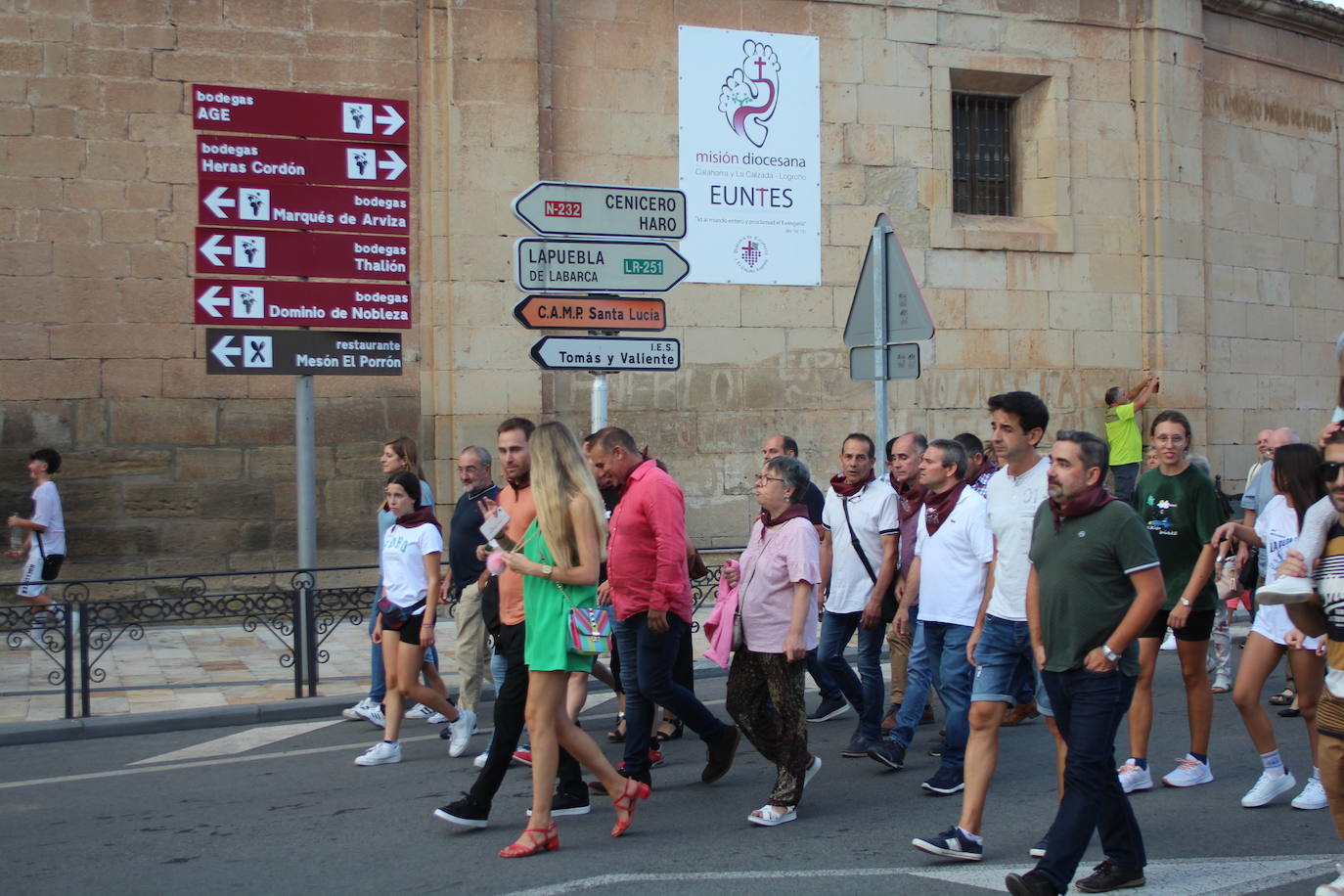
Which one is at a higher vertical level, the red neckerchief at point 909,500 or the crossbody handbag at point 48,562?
the red neckerchief at point 909,500

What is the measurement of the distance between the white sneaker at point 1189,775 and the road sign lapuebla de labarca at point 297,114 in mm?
7111

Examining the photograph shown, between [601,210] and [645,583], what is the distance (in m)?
3.72

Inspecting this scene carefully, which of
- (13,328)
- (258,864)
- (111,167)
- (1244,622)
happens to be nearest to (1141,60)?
(1244,622)

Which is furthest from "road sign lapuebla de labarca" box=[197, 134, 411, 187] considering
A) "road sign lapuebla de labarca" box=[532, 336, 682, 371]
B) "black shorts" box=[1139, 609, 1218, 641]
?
"black shorts" box=[1139, 609, 1218, 641]

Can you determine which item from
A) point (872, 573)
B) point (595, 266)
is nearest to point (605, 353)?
point (595, 266)

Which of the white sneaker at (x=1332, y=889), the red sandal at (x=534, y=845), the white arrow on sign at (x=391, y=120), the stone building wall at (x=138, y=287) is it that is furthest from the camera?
the stone building wall at (x=138, y=287)

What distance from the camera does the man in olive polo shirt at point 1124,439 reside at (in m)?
15.7

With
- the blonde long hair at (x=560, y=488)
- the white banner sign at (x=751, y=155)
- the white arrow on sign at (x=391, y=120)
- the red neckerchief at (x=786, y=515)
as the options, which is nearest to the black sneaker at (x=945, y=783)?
Answer: the red neckerchief at (x=786, y=515)

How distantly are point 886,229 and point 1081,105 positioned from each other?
7.48 m

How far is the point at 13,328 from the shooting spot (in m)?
12.6

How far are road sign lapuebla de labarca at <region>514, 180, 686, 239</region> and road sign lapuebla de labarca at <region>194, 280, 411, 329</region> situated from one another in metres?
1.79

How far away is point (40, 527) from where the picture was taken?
12.1 metres

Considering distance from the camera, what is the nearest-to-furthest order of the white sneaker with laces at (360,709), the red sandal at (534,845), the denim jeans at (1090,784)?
the denim jeans at (1090,784) < the red sandal at (534,845) < the white sneaker with laces at (360,709)

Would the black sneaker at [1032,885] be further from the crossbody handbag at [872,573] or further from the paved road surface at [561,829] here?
the crossbody handbag at [872,573]
